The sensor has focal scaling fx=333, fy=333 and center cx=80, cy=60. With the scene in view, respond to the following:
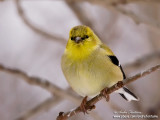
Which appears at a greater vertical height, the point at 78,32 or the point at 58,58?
the point at 58,58

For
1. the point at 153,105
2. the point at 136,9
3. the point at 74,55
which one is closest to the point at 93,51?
the point at 74,55

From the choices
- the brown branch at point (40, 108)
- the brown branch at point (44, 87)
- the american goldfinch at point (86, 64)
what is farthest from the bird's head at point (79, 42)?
the brown branch at point (40, 108)

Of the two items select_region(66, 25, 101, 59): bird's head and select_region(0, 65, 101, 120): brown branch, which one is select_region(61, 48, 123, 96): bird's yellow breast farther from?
select_region(0, 65, 101, 120): brown branch

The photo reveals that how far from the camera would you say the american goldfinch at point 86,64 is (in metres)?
2.30

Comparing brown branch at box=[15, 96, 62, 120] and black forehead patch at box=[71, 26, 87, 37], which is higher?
brown branch at box=[15, 96, 62, 120]

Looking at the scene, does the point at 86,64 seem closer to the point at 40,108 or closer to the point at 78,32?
the point at 78,32

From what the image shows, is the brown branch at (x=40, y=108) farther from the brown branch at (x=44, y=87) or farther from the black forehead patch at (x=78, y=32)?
the black forehead patch at (x=78, y=32)

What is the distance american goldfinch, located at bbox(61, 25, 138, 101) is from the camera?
2297 millimetres

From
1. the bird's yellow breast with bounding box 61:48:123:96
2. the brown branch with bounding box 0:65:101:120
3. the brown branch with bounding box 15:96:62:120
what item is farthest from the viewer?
the brown branch with bounding box 15:96:62:120

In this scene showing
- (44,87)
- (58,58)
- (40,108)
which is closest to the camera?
(44,87)

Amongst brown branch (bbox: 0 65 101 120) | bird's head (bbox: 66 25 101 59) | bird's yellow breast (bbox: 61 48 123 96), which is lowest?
bird's yellow breast (bbox: 61 48 123 96)

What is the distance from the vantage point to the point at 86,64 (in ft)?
7.49

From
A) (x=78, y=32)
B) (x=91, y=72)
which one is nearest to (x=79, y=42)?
A: (x=78, y=32)

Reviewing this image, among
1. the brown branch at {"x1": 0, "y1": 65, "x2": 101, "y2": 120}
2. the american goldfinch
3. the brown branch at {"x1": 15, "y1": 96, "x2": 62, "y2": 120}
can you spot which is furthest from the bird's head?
the brown branch at {"x1": 15, "y1": 96, "x2": 62, "y2": 120}
